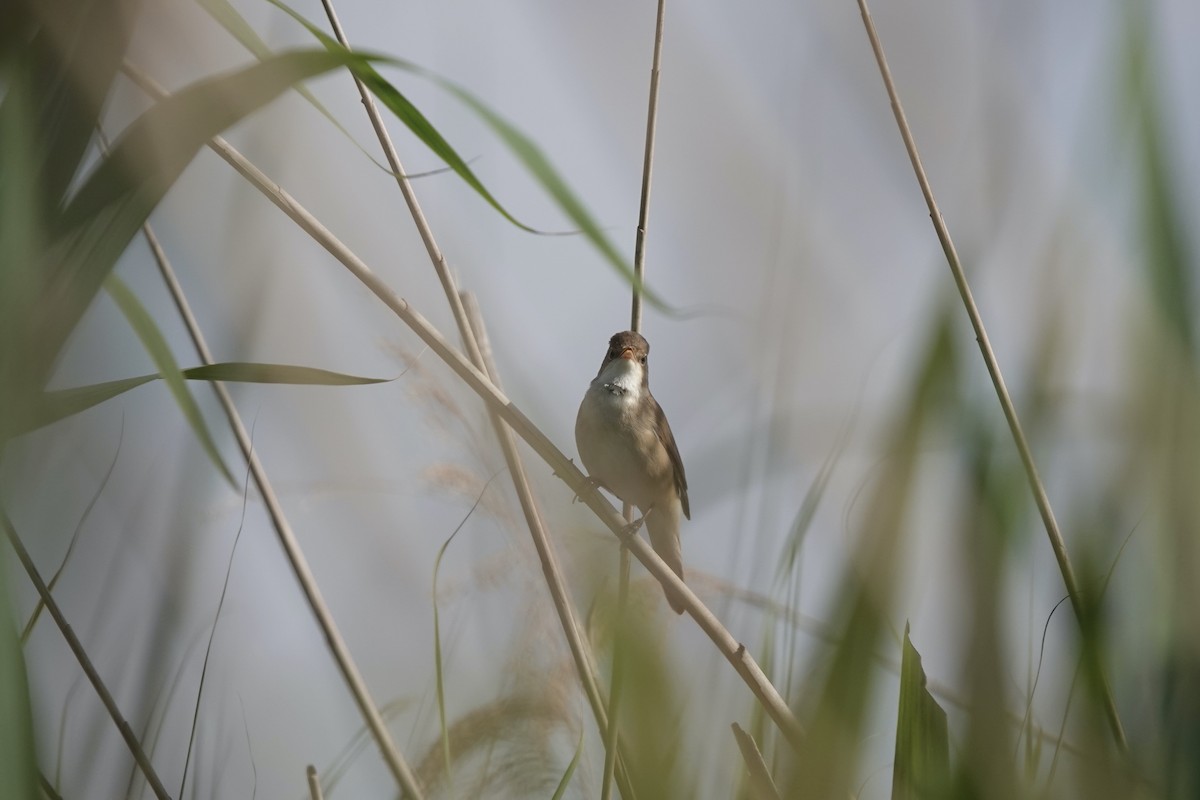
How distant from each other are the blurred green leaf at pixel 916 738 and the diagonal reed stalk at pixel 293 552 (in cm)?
72

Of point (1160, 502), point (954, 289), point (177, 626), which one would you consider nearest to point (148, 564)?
point (177, 626)

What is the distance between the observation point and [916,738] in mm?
875

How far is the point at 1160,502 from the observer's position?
0.72 metres

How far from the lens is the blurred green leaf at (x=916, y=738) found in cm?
83

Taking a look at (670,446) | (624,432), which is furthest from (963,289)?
(670,446)

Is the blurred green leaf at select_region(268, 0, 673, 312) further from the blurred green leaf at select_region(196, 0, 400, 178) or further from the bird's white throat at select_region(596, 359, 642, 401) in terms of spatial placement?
the bird's white throat at select_region(596, 359, 642, 401)

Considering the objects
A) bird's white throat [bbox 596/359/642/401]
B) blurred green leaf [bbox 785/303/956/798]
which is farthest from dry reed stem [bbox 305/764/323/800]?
bird's white throat [bbox 596/359/642/401]

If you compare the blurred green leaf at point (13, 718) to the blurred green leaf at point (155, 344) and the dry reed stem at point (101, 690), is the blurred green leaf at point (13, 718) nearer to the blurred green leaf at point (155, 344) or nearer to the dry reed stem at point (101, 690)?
the blurred green leaf at point (155, 344)

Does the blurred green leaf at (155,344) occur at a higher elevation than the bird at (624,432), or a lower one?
lower

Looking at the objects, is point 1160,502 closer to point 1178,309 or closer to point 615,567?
point 1178,309

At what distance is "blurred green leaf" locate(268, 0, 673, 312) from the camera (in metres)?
0.73

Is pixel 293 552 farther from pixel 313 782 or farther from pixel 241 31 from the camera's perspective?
pixel 241 31

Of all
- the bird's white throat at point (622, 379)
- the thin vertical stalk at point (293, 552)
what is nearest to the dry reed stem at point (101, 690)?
the thin vertical stalk at point (293, 552)

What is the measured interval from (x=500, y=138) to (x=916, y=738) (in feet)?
1.97
